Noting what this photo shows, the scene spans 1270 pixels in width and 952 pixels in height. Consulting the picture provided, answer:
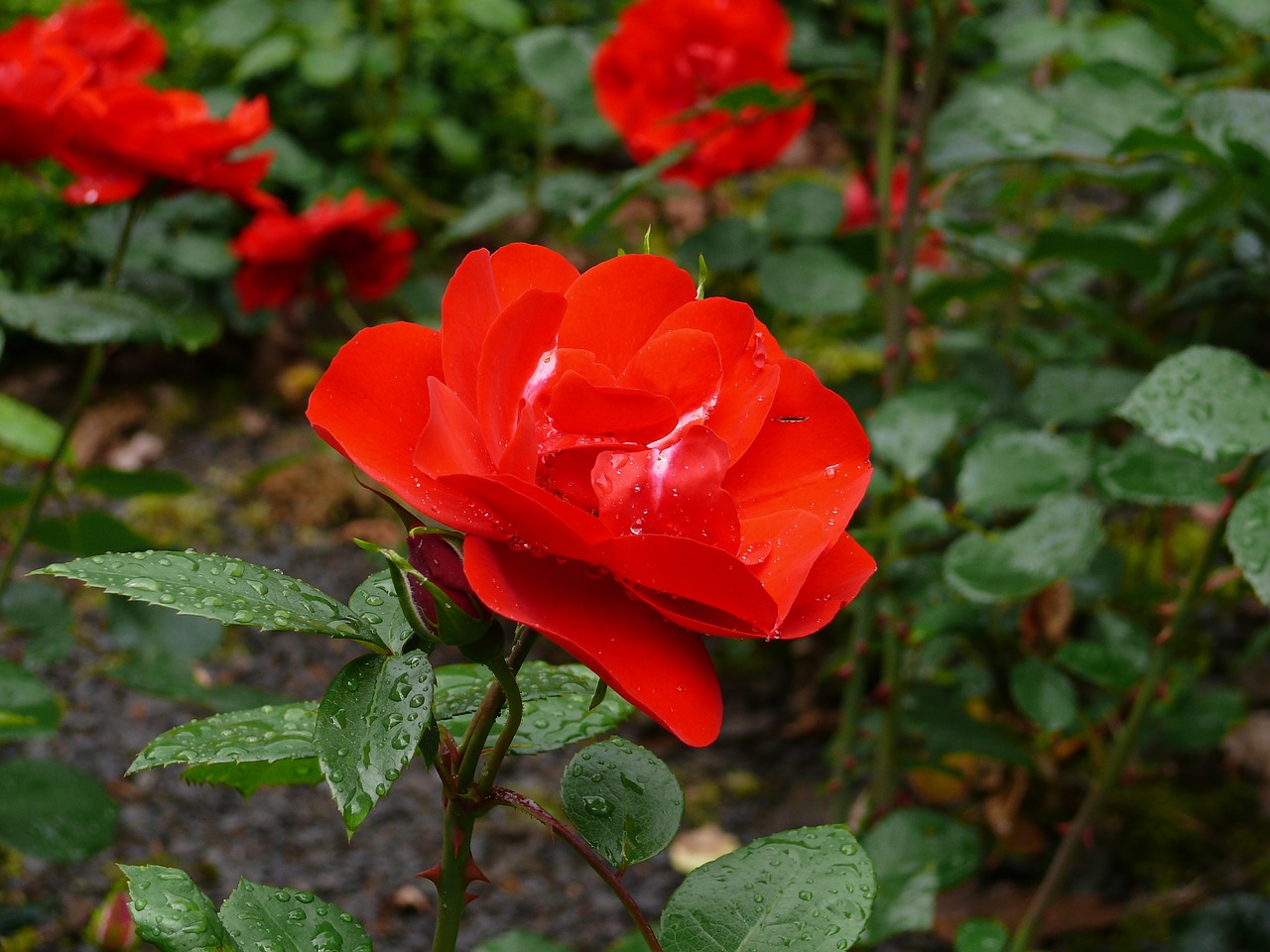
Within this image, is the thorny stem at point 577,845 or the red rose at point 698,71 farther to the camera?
the red rose at point 698,71

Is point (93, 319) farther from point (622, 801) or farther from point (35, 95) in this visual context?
point (622, 801)

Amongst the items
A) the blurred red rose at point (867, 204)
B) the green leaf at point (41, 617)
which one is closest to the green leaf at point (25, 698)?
the green leaf at point (41, 617)

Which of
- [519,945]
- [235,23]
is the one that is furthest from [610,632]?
[235,23]

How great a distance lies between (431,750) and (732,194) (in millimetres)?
1868

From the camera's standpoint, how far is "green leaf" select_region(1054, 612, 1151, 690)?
0.86m

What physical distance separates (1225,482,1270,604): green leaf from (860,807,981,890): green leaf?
1.22 ft

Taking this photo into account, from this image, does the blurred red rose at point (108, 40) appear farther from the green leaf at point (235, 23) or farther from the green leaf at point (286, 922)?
the green leaf at point (286, 922)

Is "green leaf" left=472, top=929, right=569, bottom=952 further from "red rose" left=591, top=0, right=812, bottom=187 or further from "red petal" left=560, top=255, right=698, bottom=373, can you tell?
"red rose" left=591, top=0, right=812, bottom=187

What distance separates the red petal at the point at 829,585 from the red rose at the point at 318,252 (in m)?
1.05

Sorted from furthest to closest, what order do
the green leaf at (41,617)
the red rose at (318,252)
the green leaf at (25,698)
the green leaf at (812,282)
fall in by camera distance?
the red rose at (318,252) → the green leaf at (812,282) → the green leaf at (41,617) → the green leaf at (25,698)

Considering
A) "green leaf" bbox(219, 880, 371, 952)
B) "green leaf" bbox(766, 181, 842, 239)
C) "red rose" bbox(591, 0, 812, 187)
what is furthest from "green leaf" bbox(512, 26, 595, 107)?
"green leaf" bbox(219, 880, 371, 952)

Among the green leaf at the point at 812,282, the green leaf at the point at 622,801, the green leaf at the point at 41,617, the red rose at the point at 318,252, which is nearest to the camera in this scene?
the green leaf at the point at 622,801

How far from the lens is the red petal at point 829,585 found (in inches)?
15.2

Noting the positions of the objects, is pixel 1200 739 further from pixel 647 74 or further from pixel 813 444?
pixel 647 74
